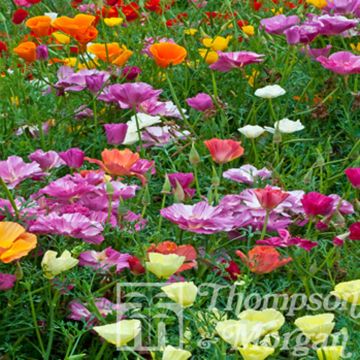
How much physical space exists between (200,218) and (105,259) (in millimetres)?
197

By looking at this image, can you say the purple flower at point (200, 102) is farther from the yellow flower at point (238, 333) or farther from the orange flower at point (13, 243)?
the yellow flower at point (238, 333)

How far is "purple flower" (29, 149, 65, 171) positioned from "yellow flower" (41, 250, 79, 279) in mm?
489

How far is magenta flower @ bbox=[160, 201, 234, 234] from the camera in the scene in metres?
1.78

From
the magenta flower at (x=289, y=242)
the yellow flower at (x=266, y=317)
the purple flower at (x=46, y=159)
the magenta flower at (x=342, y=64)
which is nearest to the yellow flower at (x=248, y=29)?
the magenta flower at (x=342, y=64)

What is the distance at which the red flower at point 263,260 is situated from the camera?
1.65 meters

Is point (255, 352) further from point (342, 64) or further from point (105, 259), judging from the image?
point (342, 64)

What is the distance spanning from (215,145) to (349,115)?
1.94 ft

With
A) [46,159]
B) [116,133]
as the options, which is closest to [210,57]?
[116,133]

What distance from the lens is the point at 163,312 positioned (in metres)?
1.56

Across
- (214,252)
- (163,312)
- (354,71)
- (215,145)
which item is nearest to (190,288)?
(163,312)

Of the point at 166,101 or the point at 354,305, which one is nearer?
the point at 354,305

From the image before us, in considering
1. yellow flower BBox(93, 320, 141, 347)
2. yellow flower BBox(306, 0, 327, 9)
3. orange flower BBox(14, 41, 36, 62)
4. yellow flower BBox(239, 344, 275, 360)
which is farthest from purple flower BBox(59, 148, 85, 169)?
yellow flower BBox(306, 0, 327, 9)

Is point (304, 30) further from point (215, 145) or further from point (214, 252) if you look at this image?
point (214, 252)

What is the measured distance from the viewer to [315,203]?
5.86ft
